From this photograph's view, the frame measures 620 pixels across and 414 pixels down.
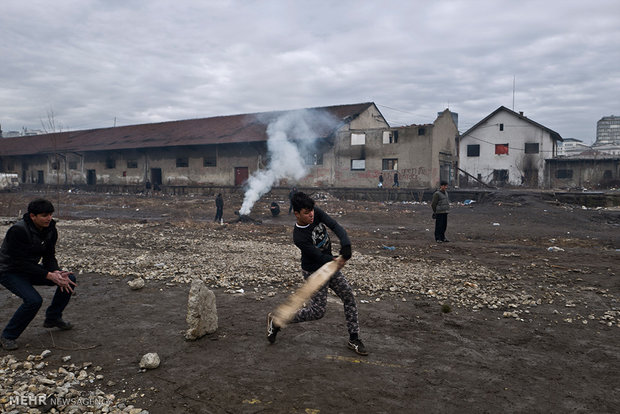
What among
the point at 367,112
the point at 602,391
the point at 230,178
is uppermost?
the point at 367,112

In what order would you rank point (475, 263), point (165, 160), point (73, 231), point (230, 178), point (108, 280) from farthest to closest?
point (165, 160), point (230, 178), point (73, 231), point (475, 263), point (108, 280)

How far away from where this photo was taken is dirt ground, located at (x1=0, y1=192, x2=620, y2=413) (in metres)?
3.25

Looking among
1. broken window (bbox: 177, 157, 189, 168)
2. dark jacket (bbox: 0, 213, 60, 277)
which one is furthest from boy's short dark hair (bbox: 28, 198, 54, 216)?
broken window (bbox: 177, 157, 189, 168)

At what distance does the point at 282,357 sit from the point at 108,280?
4.32 m

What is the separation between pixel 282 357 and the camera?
3.96 meters

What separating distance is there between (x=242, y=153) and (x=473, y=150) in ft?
79.9

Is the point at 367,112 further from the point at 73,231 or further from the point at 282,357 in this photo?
the point at 282,357

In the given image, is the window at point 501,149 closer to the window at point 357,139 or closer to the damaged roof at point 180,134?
the damaged roof at point 180,134

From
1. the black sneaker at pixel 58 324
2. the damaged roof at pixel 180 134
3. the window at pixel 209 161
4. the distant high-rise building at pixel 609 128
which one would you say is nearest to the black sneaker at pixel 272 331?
the black sneaker at pixel 58 324

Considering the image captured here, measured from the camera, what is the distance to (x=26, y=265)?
13.6ft

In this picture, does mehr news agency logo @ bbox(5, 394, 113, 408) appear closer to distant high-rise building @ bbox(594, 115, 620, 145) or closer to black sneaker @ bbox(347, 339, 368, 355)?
black sneaker @ bbox(347, 339, 368, 355)

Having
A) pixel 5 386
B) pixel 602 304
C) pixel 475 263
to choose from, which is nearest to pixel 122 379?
pixel 5 386

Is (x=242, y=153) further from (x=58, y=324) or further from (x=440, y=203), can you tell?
(x=58, y=324)

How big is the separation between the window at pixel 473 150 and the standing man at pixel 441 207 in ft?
109
